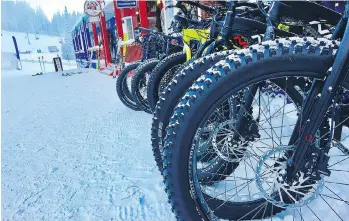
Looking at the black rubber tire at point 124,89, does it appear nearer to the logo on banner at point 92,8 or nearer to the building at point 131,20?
the building at point 131,20

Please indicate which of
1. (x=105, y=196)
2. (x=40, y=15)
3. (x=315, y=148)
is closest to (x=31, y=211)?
(x=105, y=196)

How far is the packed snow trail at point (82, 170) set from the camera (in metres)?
1.58

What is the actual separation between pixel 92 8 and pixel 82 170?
11580 mm

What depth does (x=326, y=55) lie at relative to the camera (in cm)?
84

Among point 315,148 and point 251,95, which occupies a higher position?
point 251,95

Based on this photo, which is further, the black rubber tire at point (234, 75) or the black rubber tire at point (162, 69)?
the black rubber tire at point (162, 69)

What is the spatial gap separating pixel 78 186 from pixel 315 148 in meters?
1.62

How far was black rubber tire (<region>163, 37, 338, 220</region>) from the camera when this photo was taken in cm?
85

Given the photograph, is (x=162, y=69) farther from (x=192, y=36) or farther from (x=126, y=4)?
(x=126, y=4)

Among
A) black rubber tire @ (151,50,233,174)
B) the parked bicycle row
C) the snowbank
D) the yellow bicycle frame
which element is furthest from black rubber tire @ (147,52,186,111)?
the snowbank

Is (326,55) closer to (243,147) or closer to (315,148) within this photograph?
(315,148)

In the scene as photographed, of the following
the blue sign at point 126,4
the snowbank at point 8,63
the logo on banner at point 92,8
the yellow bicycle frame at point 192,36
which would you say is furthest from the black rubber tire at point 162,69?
the snowbank at point 8,63

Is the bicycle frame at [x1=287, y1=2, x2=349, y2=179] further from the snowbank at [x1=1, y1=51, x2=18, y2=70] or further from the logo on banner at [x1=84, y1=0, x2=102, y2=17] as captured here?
the snowbank at [x1=1, y1=51, x2=18, y2=70]

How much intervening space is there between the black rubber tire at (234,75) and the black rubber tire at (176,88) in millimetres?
346
